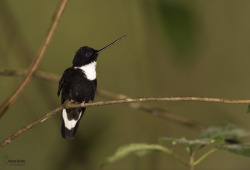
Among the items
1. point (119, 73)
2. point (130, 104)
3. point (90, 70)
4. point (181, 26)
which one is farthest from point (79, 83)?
point (119, 73)

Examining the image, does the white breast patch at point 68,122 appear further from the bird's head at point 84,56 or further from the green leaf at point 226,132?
the green leaf at point 226,132

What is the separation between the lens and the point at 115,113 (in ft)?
7.45

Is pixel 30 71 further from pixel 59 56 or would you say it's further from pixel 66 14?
pixel 66 14

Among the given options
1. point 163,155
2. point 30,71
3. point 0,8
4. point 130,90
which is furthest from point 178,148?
point 30,71

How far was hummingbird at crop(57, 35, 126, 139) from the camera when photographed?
3.08 ft

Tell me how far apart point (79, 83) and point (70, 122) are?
13 cm

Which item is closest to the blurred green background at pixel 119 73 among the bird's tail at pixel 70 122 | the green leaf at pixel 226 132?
the green leaf at pixel 226 132

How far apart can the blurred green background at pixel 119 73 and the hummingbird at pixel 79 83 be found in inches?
15.6

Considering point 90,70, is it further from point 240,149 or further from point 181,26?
point 240,149

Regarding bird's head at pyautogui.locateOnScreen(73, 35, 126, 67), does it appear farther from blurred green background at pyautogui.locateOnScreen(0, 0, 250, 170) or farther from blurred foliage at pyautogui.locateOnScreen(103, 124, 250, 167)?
blurred green background at pyautogui.locateOnScreen(0, 0, 250, 170)

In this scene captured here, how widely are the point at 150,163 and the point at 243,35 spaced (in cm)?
122

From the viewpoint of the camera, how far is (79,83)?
3.35ft

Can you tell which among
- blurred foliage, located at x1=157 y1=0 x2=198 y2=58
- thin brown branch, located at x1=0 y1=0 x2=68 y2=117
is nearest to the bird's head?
thin brown branch, located at x1=0 y1=0 x2=68 y2=117

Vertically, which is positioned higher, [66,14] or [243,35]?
[66,14]
